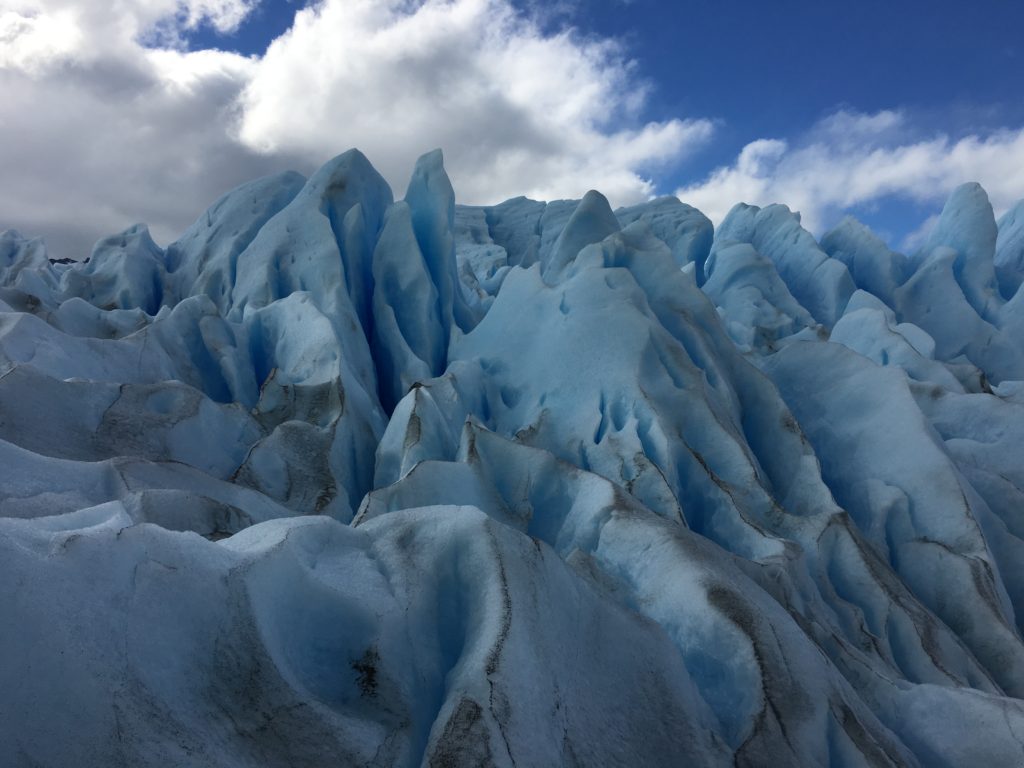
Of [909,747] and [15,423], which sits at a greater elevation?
[15,423]

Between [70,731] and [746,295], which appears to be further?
[746,295]

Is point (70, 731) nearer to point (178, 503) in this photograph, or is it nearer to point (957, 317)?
point (178, 503)

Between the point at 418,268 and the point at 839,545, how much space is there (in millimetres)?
8981

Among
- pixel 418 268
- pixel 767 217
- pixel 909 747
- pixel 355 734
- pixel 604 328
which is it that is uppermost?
pixel 767 217

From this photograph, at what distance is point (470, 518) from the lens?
4004 millimetres

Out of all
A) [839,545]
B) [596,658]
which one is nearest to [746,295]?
[839,545]

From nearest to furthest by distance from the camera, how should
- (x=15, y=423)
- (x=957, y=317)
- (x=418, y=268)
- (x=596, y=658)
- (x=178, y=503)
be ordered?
(x=596, y=658) → (x=178, y=503) → (x=15, y=423) → (x=418, y=268) → (x=957, y=317)

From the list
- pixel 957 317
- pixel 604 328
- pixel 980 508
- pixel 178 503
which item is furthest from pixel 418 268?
pixel 957 317

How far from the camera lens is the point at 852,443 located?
9.35 m

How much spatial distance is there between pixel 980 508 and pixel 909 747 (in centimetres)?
502

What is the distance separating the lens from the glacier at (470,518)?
2947 millimetres

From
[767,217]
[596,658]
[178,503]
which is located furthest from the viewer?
[767,217]

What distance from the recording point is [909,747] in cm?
463

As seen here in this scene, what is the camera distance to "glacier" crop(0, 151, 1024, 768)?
2947mm
